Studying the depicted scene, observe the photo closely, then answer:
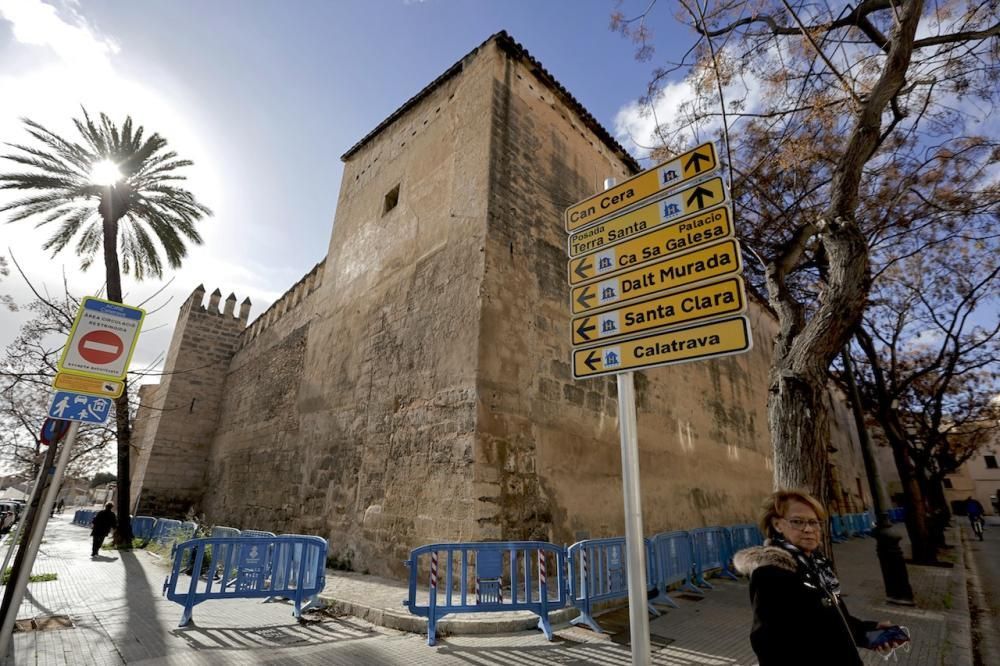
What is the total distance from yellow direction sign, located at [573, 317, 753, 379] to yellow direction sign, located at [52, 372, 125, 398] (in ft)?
11.8

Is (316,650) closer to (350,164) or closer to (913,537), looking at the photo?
(350,164)

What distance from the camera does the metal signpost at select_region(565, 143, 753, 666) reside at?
2.17 metres

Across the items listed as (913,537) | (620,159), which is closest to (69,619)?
(620,159)

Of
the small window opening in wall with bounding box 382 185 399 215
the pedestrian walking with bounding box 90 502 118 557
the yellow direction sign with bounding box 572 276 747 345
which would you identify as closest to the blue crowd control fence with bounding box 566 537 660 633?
the yellow direction sign with bounding box 572 276 747 345

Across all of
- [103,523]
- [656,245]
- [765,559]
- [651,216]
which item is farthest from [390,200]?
[765,559]

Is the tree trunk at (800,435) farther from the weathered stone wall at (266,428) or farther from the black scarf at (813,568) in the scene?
the weathered stone wall at (266,428)

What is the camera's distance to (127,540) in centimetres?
1101

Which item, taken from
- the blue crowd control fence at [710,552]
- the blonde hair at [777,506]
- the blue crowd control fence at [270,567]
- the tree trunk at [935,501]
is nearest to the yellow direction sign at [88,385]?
the blue crowd control fence at [270,567]

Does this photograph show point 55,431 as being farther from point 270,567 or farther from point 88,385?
point 270,567

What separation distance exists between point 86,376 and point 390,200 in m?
7.82

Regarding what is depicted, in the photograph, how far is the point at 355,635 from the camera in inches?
169

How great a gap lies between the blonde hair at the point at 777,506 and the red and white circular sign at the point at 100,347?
190 inches

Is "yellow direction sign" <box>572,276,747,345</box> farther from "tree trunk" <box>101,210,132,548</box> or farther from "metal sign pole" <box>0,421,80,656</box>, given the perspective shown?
"tree trunk" <box>101,210,132,548</box>

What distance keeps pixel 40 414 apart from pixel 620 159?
27.4 metres
